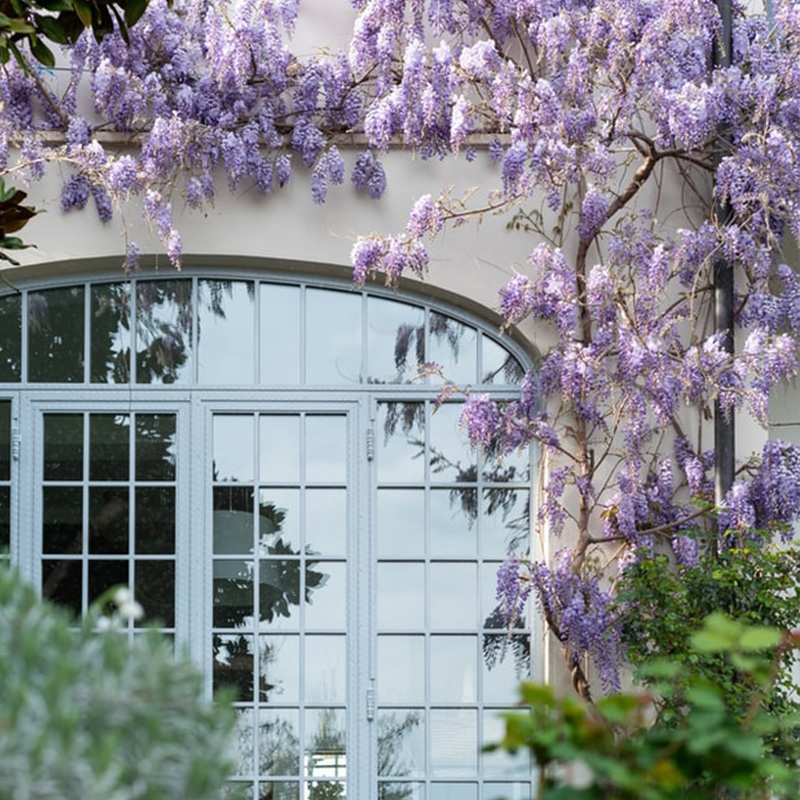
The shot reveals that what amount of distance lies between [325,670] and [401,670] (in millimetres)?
326

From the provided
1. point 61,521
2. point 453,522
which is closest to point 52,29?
point 61,521

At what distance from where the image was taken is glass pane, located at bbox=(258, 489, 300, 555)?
20.1ft

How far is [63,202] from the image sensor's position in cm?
612

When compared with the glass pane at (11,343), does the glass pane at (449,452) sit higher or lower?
lower

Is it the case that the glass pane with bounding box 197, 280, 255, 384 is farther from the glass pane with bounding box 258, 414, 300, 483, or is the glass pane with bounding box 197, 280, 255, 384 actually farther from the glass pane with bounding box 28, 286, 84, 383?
the glass pane with bounding box 28, 286, 84, 383

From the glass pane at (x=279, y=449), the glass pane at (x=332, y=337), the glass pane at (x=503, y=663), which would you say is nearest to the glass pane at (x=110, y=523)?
the glass pane at (x=279, y=449)

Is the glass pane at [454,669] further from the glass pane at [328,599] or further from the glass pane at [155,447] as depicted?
the glass pane at [155,447]

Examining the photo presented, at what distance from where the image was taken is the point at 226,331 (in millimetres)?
6223

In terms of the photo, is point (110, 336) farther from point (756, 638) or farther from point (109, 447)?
point (756, 638)

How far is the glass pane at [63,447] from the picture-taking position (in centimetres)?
612

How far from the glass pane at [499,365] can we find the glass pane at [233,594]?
53.0 inches

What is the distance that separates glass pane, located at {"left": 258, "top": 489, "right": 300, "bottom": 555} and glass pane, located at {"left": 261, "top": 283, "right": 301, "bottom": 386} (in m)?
0.49

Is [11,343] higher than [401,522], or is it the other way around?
[11,343]

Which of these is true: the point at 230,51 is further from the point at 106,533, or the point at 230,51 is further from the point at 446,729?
the point at 446,729
